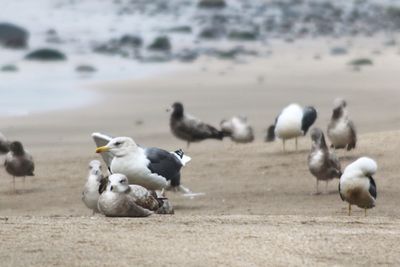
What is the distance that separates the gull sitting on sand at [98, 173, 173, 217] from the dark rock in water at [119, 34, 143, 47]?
26.8 meters

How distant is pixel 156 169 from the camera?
12078 millimetres

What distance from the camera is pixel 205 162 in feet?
54.0

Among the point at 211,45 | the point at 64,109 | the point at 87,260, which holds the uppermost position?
the point at 211,45

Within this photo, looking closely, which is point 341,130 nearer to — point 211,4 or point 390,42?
point 390,42

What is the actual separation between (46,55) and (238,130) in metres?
14.0

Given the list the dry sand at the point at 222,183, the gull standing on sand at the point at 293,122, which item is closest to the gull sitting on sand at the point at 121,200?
the dry sand at the point at 222,183

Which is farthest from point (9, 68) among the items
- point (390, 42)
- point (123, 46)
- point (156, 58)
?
point (390, 42)

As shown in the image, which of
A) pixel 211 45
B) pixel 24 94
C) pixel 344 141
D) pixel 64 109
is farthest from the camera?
pixel 211 45

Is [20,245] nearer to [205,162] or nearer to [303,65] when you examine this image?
[205,162]

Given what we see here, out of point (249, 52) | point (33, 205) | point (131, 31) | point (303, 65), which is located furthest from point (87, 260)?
point (131, 31)

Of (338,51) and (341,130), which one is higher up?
(338,51)

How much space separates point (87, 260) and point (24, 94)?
712 inches

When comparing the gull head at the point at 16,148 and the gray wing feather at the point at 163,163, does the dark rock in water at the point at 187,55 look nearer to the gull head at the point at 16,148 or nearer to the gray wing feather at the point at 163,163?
the gull head at the point at 16,148

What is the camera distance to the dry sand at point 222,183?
8539mm
